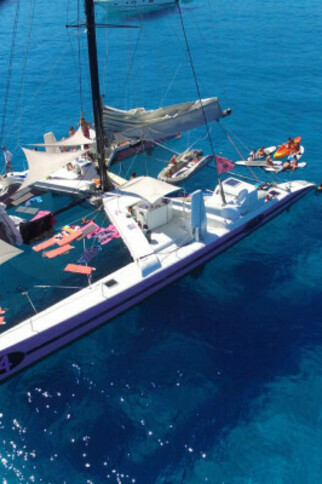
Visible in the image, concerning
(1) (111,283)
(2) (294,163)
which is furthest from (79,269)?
(2) (294,163)

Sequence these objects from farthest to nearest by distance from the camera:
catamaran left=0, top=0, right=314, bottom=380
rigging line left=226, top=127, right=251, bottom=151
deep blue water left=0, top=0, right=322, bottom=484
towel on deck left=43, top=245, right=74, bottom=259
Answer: rigging line left=226, top=127, right=251, bottom=151
towel on deck left=43, top=245, right=74, bottom=259
catamaran left=0, top=0, right=314, bottom=380
deep blue water left=0, top=0, right=322, bottom=484

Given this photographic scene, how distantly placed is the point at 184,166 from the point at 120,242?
9399 mm

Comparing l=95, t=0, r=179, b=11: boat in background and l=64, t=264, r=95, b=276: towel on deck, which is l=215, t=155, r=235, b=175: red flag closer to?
l=64, t=264, r=95, b=276: towel on deck

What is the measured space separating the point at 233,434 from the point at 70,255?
12.4 meters

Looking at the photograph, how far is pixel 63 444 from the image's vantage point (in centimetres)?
1476

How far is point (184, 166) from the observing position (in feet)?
97.0

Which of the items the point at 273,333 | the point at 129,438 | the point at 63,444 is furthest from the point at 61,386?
the point at 273,333

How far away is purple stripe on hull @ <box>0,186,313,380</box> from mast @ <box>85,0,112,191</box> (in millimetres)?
7619

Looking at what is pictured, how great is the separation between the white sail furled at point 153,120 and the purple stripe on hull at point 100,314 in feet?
24.1

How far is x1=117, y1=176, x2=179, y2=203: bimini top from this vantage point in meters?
20.7

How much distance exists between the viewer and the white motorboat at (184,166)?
28188 millimetres

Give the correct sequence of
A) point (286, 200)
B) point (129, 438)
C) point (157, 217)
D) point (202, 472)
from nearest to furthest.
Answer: point (202, 472)
point (129, 438)
point (157, 217)
point (286, 200)

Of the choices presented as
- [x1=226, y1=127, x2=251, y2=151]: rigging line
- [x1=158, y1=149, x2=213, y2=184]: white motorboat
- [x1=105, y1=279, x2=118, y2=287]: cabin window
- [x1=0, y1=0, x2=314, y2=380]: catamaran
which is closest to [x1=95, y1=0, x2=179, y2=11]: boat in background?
[x1=226, y1=127, x2=251, y2=151]: rigging line

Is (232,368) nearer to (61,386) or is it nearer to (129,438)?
(129,438)
